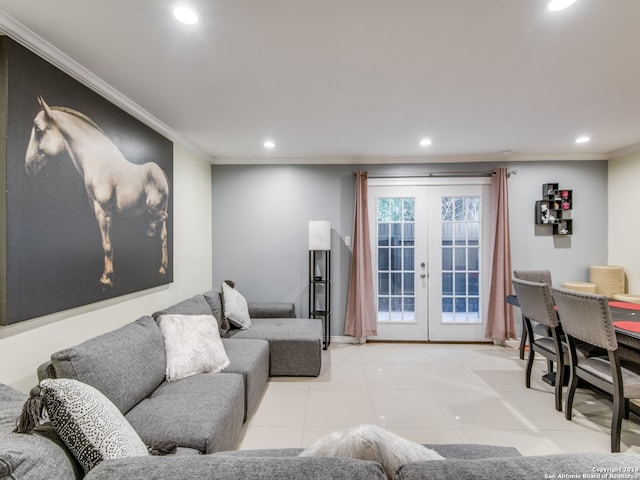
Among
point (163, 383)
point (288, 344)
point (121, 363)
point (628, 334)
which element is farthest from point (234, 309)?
point (628, 334)

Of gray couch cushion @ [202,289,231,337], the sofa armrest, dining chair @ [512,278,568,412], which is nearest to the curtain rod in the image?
dining chair @ [512,278,568,412]

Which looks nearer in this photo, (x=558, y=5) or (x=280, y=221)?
(x=558, y=5)

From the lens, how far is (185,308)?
2.75 m

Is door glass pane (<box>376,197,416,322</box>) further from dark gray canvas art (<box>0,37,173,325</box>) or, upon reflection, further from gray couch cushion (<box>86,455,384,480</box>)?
gray couch cushion (<box>86,455,384,480</box>)

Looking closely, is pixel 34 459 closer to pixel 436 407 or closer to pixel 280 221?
pixel 436 407

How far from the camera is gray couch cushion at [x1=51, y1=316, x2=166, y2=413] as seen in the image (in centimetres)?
149

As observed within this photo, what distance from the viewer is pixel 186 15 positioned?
4.88 feet

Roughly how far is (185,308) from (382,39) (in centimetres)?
260

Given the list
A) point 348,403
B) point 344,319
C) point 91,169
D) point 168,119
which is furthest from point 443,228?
point 91,169

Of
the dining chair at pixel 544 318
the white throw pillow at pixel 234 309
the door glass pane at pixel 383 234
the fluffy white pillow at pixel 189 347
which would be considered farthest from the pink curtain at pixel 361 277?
the fluffy white pillow at pixel 189 347

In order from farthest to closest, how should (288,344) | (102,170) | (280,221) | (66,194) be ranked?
(280,221) < (288,344) < (102,170) < (66,194)

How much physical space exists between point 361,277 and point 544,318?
2.04 m

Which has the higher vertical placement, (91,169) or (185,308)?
(91,169)

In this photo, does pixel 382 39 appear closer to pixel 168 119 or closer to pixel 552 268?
pixel 168 119
